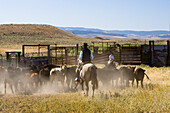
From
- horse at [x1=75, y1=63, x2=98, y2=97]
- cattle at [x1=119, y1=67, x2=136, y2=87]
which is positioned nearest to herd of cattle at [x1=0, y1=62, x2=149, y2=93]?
cattle at [x1=119, y1=67, x2=136, y2=87]

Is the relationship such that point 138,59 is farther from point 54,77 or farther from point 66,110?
point 66,110

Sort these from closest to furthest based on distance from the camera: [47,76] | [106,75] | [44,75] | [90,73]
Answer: [90,73] < [106,75] < [44,75] < [47,76]

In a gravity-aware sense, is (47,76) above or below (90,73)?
below

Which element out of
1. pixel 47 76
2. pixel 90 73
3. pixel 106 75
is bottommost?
pixel 47 76

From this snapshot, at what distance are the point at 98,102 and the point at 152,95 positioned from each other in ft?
8.42

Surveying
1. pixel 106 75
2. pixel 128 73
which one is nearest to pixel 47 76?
pixel 106 75

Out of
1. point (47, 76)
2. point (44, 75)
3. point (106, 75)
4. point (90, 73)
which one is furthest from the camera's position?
point (47, 76)

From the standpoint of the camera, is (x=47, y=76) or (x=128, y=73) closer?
(x=128, y=73)

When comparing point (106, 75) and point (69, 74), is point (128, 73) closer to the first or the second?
point (106, 75)

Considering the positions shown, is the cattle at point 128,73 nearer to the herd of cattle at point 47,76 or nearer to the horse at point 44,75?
the herd of cattle at point 47,76

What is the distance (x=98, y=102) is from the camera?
1003 cm

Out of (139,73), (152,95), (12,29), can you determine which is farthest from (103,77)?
(12,29)

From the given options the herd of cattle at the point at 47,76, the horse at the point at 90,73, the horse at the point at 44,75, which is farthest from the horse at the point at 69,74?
the horse at the point at 90,73

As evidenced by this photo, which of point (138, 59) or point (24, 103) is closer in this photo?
point (24, 103)
